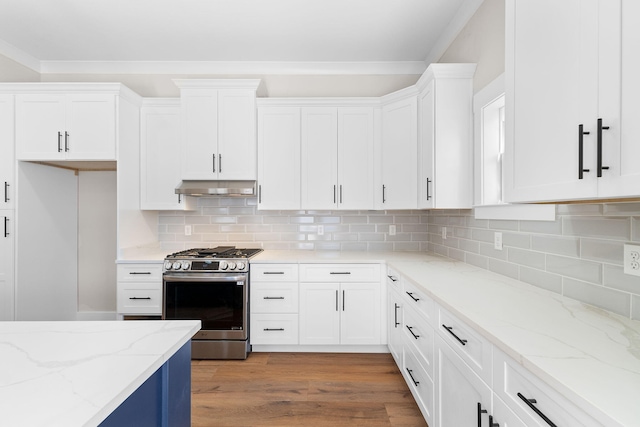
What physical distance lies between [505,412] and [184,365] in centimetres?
110

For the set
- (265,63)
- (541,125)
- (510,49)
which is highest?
(265,63)

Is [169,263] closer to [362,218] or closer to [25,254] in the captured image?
[25,254]

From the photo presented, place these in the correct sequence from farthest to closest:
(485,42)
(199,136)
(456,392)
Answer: (199,136) → (485,42) → (456,392)

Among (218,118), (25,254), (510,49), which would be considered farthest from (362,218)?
(25,254)

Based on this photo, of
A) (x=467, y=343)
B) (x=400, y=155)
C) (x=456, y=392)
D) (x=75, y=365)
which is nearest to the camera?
(x=75, y=365)

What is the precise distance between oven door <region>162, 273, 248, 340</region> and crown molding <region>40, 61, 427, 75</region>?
2199 millimetres

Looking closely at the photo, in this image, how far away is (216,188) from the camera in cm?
315

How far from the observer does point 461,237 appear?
107 inches

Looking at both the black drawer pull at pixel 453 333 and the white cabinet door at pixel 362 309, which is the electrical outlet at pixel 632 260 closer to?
the black drawer pull at pixel 453 333

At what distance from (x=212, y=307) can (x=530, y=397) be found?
2496 mm

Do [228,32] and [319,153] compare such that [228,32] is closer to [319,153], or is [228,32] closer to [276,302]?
[319,153]

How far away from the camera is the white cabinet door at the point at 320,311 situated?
2961 mm

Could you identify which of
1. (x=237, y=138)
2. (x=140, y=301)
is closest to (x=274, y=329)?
(x=140, y=301)

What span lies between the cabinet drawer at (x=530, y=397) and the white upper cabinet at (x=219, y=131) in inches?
104
